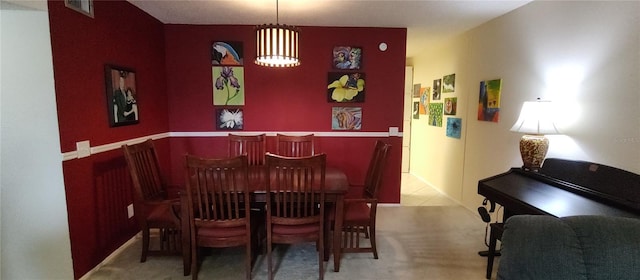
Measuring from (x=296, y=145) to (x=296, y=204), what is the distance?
1340 millimetres

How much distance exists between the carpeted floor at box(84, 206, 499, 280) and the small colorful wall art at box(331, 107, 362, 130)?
1.33 metres

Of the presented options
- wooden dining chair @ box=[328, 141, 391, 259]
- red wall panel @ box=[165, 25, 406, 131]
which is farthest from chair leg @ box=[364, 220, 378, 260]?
red wall panel @ box=[165, 25, 406, 131]

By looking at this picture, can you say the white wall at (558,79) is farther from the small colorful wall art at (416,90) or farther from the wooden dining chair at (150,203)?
the wooden dining chair at (150,203)

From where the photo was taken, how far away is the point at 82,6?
2264 mm

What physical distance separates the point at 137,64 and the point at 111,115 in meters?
0.71

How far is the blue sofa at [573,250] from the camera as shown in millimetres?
1104

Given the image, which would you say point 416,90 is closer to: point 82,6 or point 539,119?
point 539,119

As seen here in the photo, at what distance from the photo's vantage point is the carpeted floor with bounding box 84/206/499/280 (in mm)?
2371

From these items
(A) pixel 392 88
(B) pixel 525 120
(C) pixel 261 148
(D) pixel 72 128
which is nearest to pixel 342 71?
(A) pixel 392 88

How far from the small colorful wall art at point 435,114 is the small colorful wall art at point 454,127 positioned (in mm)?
316

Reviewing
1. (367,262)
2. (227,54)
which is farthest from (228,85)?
(367,262)

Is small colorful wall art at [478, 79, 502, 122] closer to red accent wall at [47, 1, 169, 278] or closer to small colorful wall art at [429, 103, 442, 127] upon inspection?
small colorful wall art at [429, 103, 442, 127]

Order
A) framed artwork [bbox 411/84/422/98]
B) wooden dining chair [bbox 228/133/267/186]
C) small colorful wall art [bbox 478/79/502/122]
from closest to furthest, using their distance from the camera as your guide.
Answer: small colorful wall art [bbox 478/79/502/122]
wooden dining chair [bbox 228/133/267/186]
framed artwork [bbox 411/84/422/98]

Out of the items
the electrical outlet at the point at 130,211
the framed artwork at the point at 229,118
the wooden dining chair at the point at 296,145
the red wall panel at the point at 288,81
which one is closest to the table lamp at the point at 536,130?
the red wall panel at the point at 288,81
